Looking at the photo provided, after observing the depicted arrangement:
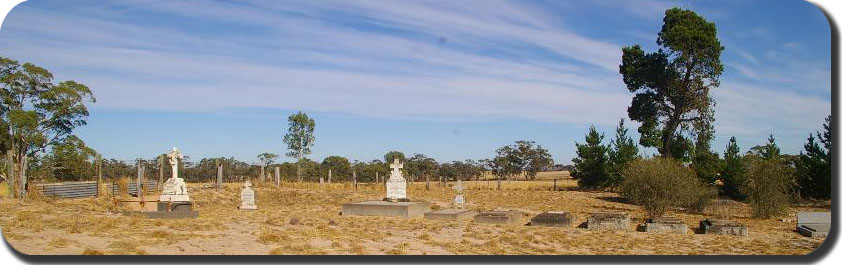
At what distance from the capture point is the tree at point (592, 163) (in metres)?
37.4

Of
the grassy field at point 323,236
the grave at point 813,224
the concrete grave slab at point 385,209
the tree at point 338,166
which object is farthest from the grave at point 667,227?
the tree at point 338,166

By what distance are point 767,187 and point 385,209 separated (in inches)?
497

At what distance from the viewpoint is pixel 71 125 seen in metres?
30.6

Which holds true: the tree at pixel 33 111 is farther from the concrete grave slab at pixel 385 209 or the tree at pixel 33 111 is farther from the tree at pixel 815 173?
the tree at pixel 815 173

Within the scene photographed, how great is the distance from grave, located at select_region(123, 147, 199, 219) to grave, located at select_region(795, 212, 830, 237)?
1583cm

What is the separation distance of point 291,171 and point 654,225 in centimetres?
4518

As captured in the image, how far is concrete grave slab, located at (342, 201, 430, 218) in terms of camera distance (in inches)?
798

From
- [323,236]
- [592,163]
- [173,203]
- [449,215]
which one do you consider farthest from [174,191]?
[592,163]

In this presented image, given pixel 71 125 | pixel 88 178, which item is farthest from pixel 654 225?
pixel 88 178

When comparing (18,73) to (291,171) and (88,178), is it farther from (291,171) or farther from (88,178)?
(291,171)

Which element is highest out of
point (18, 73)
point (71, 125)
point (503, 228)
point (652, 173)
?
point (18, 73)

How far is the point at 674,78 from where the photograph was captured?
3475 centimetres

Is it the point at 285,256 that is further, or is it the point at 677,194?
the point at 677,194

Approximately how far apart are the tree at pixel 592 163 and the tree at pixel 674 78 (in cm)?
234
